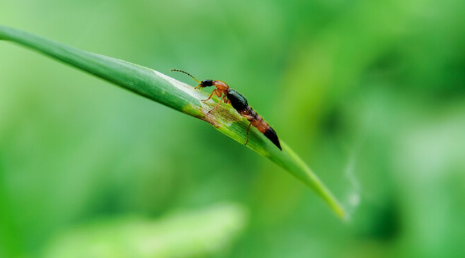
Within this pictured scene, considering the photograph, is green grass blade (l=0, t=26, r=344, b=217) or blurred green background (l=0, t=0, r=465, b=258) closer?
green grass blade (l=0, t=26, r=344, b=217)

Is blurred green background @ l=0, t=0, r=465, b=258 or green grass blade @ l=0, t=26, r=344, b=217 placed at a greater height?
blurred green background @ l=0, t=0, r=465, b=258

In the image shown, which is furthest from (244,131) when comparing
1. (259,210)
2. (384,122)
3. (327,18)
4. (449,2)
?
(449,2)

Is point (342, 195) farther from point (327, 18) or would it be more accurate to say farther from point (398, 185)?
point (327, 18)

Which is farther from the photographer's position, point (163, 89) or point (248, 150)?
point (248, 150)

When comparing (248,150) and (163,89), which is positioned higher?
(248,150)
